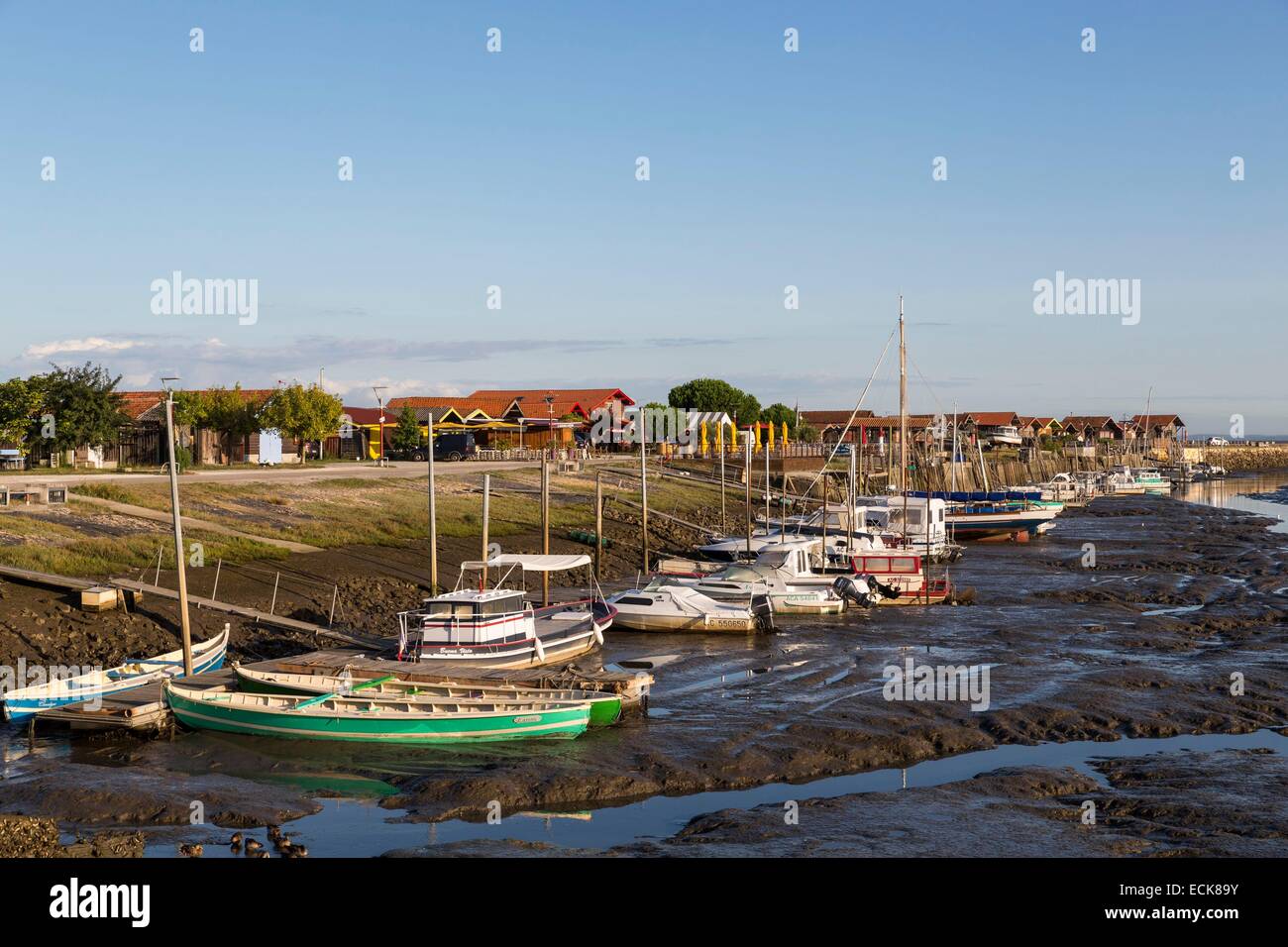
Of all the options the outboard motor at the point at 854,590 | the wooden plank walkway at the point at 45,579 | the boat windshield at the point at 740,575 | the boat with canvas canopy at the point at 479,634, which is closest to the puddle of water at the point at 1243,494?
the outboard motor at the point at 854,590

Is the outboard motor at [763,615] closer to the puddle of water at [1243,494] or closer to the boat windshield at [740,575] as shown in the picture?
the boat windshield at [740,575]

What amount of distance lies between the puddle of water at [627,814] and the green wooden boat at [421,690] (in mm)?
4692

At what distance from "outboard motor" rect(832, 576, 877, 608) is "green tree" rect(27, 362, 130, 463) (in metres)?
42.2

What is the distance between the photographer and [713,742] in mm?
26422

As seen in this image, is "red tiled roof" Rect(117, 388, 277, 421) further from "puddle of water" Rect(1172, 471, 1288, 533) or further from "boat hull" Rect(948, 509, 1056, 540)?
"puddle of water" Rect(1172, 471, 1288, 533)

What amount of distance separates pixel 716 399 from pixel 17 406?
110881 mm

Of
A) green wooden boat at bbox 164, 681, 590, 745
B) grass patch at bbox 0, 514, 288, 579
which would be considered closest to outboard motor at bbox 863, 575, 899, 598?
grass patch at bbox 0, 514, 288, 579

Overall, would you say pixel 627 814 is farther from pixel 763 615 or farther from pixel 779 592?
pixel 779 592

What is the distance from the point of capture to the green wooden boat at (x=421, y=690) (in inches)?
1077

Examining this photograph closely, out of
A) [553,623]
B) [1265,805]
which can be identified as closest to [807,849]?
[1265,805]

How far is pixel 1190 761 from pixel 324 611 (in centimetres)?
2670

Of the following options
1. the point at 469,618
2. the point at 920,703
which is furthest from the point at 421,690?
the point at 920,703

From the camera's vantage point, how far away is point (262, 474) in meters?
66.8
